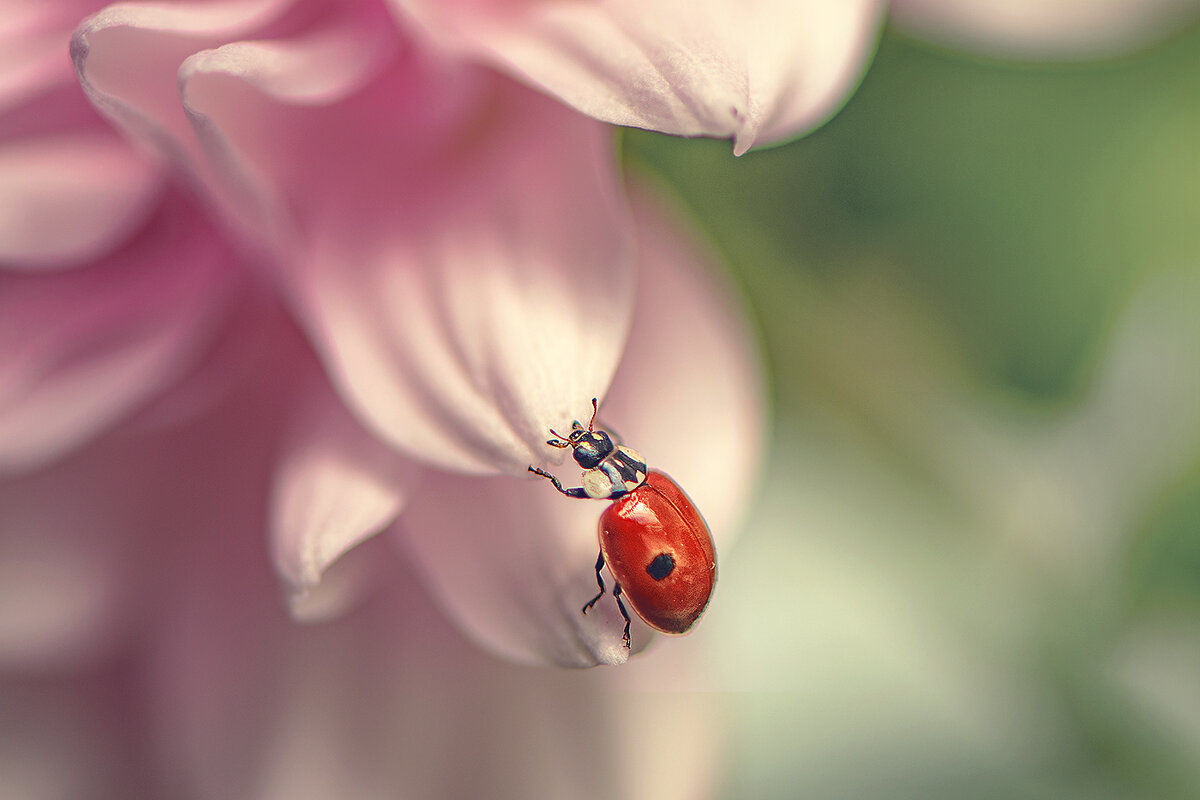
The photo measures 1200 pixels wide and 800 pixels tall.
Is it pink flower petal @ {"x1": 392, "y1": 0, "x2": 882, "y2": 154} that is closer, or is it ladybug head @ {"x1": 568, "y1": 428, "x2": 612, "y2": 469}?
pink flower petal @ {"x1": 392, "y1": 0, "x2": 882, "y2": 154}

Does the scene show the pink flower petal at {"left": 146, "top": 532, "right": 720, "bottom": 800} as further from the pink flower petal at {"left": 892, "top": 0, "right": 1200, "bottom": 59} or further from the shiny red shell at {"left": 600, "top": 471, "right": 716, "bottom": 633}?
the pink flower petal at {"left": 892, "top": 0, "right": 1200, "bottom": 59}

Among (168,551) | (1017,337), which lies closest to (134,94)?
(168,551)

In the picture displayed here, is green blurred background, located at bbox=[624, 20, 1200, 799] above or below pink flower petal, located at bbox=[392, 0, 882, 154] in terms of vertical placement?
below

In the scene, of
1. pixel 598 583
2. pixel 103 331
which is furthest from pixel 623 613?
pixel 103 331

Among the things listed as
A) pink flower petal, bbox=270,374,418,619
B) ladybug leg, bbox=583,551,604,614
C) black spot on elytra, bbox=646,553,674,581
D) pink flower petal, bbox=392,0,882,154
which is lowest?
black spot on elytra, bbox=646,553,674,581

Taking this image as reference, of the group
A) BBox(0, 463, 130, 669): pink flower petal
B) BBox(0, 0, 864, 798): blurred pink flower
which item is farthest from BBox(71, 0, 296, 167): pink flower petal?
BBox(0, 463, 130, 669): pink flower petal

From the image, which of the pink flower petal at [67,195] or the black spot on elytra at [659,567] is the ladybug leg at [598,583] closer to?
the black spot on elytra at [659,567]
